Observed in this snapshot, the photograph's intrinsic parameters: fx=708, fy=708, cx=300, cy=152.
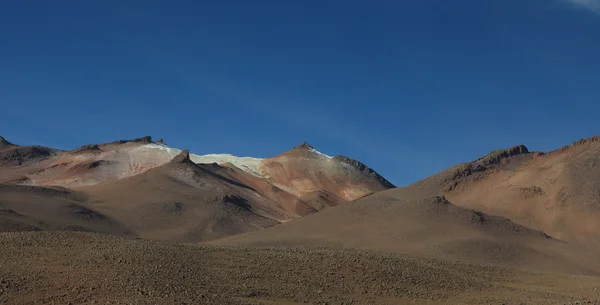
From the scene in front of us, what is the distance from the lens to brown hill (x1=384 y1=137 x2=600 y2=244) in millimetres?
84625

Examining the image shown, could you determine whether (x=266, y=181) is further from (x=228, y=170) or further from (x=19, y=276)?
(x=19, y=276)

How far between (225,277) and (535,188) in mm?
69224

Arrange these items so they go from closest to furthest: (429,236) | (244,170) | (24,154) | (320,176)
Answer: (429,236)
(24,154)
(244,170)
(320,176)

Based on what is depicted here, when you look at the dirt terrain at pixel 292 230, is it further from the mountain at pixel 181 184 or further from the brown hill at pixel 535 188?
the mountain at pixel 181 184

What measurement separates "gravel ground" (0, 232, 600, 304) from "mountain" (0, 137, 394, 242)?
51.9m

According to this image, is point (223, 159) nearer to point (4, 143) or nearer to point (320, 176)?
point (320, 176)

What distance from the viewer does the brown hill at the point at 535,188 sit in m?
84.6

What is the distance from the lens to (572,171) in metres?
92.2

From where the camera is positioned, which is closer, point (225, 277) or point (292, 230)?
point (225, 277)

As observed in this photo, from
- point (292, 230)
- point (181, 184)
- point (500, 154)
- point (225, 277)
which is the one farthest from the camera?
point (181, 184)

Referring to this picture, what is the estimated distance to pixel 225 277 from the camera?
1262 inches

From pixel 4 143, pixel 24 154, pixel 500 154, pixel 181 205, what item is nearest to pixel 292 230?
pixel 181 205

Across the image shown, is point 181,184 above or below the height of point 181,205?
above

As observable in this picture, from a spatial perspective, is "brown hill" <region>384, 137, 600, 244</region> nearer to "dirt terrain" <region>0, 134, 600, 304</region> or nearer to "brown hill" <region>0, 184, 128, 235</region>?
"dirt terrain" <region>0, 134, 600, 304</region>
